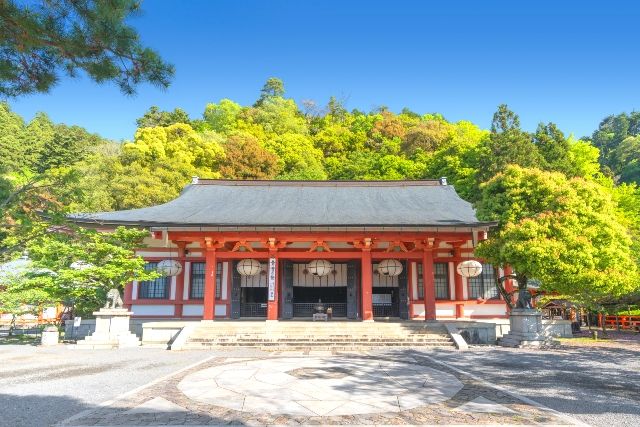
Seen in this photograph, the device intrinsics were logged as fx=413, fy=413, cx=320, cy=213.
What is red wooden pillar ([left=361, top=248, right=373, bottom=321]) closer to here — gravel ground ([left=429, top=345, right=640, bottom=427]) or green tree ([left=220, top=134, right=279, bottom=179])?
gravel ground ([left=429, top=345, right=640, bottom=427])

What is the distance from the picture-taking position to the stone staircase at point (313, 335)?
12.5 metres

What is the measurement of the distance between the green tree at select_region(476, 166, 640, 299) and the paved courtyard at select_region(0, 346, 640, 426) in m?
2.69

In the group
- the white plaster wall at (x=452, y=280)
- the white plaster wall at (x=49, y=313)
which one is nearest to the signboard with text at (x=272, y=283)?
the white plaster wall at (x=452, y=280)

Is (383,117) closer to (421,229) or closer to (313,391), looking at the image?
(421,229)

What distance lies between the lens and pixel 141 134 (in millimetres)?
35938

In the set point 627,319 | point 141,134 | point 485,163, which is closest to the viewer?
point 627,319

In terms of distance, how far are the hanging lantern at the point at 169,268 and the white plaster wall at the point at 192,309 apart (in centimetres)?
170

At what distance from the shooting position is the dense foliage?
1231 centimetres

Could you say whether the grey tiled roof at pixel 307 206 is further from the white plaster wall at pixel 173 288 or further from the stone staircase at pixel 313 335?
the stone staircase at pixel 313 335

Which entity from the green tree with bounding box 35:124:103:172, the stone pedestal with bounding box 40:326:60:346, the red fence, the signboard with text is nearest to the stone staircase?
the signboard with text

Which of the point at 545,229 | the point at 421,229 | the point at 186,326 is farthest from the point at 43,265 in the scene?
the point at 545,229

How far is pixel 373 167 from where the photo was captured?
4222 cm

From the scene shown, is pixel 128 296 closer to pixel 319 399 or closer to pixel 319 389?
pixel 319 389

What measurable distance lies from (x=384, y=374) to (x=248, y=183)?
14758 mm
